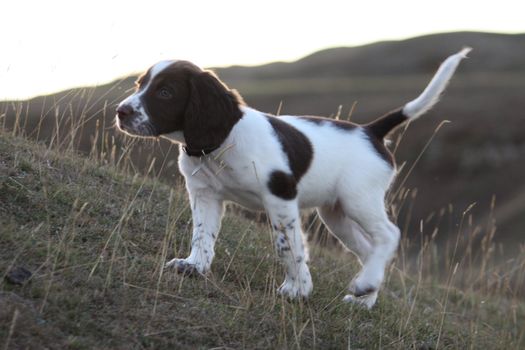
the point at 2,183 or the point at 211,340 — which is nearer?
the point at 211,340

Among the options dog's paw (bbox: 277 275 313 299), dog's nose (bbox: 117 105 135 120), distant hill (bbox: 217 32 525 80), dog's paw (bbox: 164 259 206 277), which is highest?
dog's nose (bbox: 117 105 135 120)

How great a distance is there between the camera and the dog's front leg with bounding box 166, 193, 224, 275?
5.45 meters

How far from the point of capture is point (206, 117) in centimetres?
519

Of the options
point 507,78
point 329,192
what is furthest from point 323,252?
point 507,78

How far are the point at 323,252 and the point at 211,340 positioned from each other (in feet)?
14.0

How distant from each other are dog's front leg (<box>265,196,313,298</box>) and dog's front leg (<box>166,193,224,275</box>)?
0.44 meters

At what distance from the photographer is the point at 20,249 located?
4711 mm

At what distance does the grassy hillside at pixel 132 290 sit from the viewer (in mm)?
4305

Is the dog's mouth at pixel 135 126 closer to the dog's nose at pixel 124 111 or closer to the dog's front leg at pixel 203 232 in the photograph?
the dog's nose at pixel 124 111

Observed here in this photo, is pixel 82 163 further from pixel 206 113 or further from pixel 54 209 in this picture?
pixel 206 113

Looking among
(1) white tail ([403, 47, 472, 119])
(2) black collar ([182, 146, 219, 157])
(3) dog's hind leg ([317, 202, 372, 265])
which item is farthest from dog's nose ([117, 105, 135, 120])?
(1) white tail ([403, 47, 472, 119])

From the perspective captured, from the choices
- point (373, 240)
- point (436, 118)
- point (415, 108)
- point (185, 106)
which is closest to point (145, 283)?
point (185, 106)

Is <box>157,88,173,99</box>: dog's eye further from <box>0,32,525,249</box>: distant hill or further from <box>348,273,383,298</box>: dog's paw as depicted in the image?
<box>348,273,383,298</box>: dog's paw

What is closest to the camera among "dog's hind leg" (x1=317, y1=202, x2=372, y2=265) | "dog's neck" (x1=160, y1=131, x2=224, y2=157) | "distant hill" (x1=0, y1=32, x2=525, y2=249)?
"dog's neck" (x1=160, y1=131, x2=224, y2=157)
